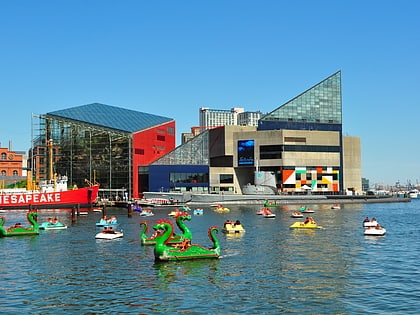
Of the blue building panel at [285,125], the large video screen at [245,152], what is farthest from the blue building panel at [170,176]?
the blue building panel at [285,125]

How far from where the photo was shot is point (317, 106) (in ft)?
641

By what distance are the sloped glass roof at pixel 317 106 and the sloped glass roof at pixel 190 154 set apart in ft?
75.5

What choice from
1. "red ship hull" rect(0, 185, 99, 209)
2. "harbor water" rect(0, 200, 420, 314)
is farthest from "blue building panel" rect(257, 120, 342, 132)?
"harbor water" rect(0, 200, 420, 314)

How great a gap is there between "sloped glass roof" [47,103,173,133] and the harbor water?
122 metres

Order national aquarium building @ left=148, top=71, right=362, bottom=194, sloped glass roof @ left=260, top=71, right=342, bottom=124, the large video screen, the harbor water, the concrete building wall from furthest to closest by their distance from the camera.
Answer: the concrete building wall, sloped glass roof @ left=260, top=71, right=342, bottom=124, the large video screen, national aquarium building @ left=148, top=71, right=362, bottom=194, the harbor water

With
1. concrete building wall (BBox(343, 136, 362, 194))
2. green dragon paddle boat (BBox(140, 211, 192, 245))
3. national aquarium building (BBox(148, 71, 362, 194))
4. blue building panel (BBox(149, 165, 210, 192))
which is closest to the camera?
green dragon paddle boat (BBox(140, 211, 192, 245))

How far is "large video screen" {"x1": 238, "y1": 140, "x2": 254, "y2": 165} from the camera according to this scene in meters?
184

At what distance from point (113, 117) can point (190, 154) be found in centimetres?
2978

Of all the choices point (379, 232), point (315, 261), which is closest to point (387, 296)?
point (315, 261)

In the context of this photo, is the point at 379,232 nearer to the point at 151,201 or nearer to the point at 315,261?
the point at 315,261

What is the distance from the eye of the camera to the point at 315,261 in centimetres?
4503

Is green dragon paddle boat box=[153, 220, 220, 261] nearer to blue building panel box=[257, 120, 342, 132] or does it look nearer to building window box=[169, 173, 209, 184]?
building window box=[169, 173, 209, 184]

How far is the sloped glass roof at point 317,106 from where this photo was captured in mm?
192875

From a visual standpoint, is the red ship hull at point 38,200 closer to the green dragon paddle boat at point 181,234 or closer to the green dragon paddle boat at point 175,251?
the green dragon paddle boat at point 181,234
